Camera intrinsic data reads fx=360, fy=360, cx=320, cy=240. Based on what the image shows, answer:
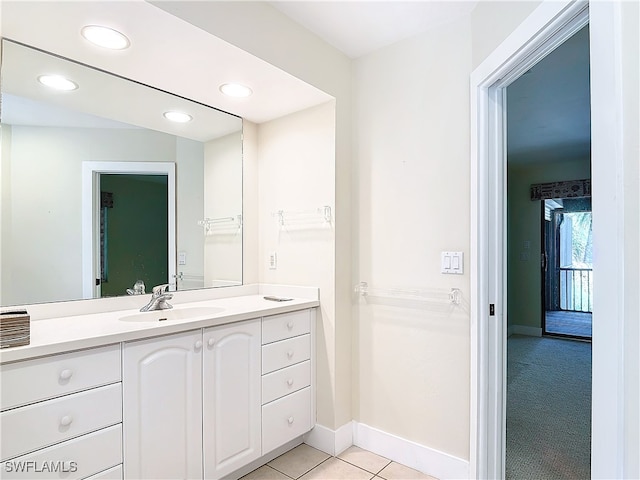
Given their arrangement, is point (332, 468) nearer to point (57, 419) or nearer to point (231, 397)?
point (231, 397)

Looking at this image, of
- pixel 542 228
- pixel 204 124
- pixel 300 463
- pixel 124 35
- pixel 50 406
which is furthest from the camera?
pixel 542 228

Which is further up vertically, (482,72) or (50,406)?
(482,72)

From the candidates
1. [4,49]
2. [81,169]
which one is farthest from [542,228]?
[4,49]

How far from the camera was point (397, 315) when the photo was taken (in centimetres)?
215

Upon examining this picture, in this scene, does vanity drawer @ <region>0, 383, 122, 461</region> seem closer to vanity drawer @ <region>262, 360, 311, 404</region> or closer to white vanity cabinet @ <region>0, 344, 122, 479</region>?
white vanity cabinet @ <region>0, 344, 122, 479</region>

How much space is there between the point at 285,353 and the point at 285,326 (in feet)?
0.52

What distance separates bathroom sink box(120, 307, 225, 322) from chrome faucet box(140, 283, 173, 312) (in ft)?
0.09

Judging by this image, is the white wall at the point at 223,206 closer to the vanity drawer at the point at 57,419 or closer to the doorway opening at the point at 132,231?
the doorway opening at the point at 132,231

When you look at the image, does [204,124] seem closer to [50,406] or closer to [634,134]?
[50,406]

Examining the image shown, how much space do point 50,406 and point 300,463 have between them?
1.40 meters

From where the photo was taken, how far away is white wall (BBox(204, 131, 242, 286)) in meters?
2.44

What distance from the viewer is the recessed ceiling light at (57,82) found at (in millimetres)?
1715

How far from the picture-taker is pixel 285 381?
210 cm

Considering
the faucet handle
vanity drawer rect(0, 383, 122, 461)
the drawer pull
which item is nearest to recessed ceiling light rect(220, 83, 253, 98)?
the faucet handle
